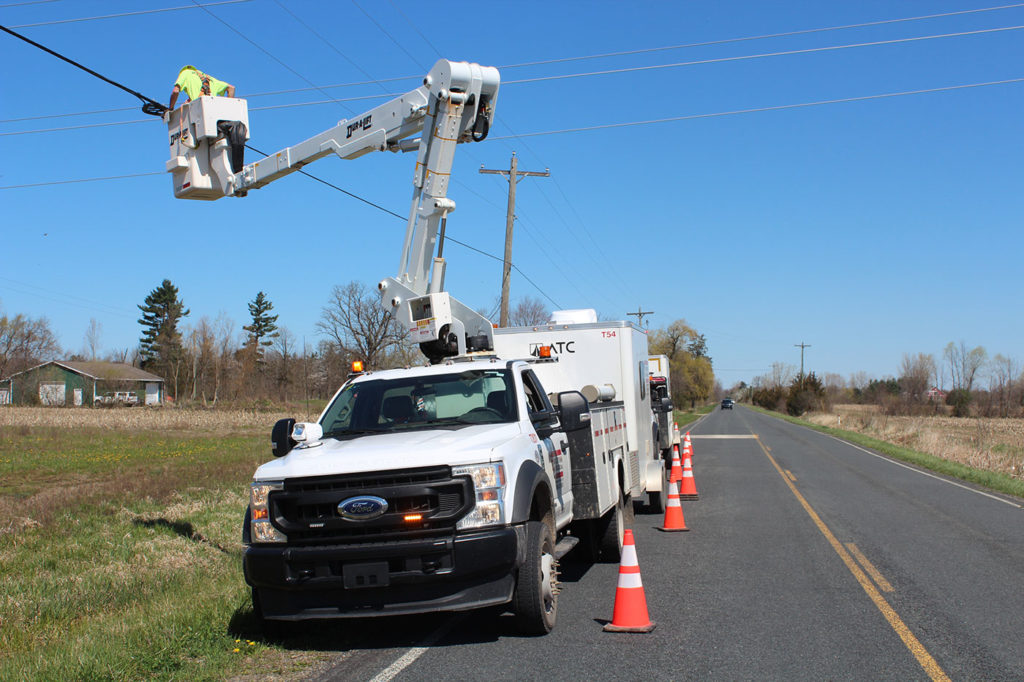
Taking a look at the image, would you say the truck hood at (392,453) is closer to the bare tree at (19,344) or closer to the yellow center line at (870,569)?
the yellow center line at (870,569)

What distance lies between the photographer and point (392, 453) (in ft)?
19.7

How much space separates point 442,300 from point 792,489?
10617mm

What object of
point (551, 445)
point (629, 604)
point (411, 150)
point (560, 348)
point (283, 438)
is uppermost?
point (411, 150)

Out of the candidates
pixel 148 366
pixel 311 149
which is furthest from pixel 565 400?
pixel 148 366

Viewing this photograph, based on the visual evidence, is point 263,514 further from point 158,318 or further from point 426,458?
point 158,318

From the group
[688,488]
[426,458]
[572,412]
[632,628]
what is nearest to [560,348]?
[572,412]

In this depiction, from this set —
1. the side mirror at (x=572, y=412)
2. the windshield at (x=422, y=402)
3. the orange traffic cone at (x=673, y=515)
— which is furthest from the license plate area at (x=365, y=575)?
the orange traffic cone at (x=673, y=515)

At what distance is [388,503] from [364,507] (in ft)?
0.55

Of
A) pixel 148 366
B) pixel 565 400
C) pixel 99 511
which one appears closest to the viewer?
pixel 565 400

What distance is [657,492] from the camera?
551 inches

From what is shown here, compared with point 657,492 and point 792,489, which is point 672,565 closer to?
point 657,492

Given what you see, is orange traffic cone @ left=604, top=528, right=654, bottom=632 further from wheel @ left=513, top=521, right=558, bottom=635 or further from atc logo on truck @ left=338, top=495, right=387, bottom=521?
atc logo on truck @ left=338, top=495, right=387, bottom=521

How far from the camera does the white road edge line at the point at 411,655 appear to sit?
17.9 ft

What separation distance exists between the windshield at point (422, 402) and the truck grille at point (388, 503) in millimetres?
1289
